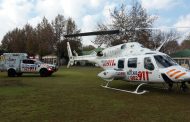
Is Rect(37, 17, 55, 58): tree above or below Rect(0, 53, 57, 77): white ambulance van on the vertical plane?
above

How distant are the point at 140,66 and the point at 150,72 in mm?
819

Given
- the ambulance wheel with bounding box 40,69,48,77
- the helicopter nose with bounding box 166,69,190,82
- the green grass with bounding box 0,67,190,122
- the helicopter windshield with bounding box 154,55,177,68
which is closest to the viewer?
the green grass with bounding box 0,67,190,122

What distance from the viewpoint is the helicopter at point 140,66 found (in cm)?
1430

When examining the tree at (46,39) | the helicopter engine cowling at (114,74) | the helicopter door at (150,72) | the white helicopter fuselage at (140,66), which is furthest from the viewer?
the tree at (46,39)

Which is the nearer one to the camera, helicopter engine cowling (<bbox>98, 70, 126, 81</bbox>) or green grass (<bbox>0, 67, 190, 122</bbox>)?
green grass (<bbox>0, 67, 190, 122</bbox>)

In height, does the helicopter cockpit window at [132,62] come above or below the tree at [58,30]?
below

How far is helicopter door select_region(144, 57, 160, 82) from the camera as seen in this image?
1490 centimetres

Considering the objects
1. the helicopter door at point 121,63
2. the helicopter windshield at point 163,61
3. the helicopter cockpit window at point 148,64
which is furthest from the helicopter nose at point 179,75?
the helicopter door at point 121,63

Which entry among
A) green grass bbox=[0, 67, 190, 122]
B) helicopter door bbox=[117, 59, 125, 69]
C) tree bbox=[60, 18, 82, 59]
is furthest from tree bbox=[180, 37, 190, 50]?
green grass bbox=[0, 67, 190, 122]

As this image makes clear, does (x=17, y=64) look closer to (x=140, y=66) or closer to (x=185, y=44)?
(x=140, y=66)

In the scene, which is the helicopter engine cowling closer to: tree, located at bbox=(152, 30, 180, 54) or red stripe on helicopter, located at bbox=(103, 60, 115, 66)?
Answer: red stripe on helicopter, located at bbox=(103, 60, 115, 66)

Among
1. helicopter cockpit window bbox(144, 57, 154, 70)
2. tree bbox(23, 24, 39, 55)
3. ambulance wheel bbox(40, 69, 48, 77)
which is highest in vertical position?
tree bbox(23, 24, 39, 55)

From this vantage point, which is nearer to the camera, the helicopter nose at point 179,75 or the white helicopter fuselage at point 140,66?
the helicopter nose at point 179,75

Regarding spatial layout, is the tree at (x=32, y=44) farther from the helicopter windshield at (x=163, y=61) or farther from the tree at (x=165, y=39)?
the helicopter windshield at (x=163, y=61)
